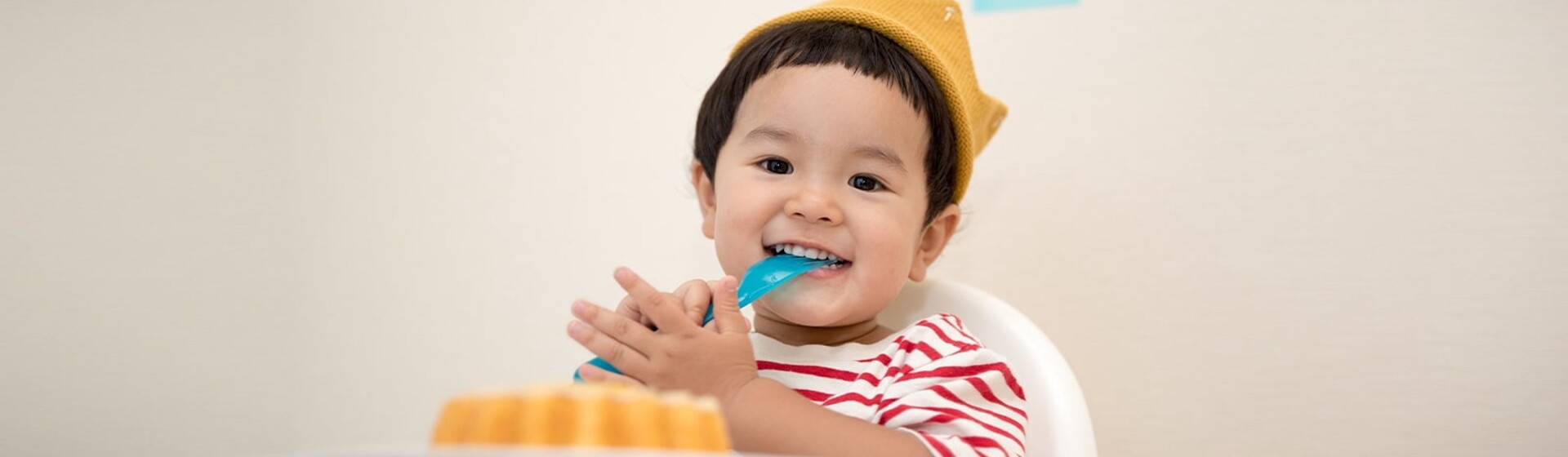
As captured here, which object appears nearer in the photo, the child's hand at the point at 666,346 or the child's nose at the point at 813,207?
the child's hand at the point at 666,346

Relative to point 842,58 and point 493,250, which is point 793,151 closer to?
point 842,58

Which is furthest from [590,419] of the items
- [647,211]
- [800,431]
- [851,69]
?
[647,211]

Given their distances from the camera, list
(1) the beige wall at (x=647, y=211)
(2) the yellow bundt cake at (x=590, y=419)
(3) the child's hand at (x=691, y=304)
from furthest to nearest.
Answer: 1. (1) the beige wall at (x=647, y=211)
2. (3) the child's hand at (x=691, y=304)
3. (2) the yellow bundt cake at (x=590, y=419)

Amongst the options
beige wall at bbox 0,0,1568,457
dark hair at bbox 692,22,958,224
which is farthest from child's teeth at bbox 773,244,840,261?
beige wall at bbox 0,0,1568,457

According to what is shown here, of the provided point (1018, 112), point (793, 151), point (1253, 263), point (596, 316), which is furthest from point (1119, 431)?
point (596, 316)

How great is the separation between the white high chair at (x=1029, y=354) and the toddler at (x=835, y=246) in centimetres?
3

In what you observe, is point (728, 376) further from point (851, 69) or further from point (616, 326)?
point (851, 69)

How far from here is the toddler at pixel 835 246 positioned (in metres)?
0.70

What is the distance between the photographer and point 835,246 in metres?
0.83

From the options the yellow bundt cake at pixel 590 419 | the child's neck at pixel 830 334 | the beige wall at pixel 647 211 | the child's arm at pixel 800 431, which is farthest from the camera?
the beige wall at pixel 647 211

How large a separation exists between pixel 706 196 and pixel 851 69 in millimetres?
207

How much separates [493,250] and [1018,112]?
707 millimetres

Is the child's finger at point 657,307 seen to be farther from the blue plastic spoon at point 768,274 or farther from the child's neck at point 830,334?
the child's neck at point 830,334

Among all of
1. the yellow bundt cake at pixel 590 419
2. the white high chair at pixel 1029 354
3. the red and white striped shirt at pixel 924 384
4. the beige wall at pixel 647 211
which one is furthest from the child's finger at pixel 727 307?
the beige wall at pixel 647 211
